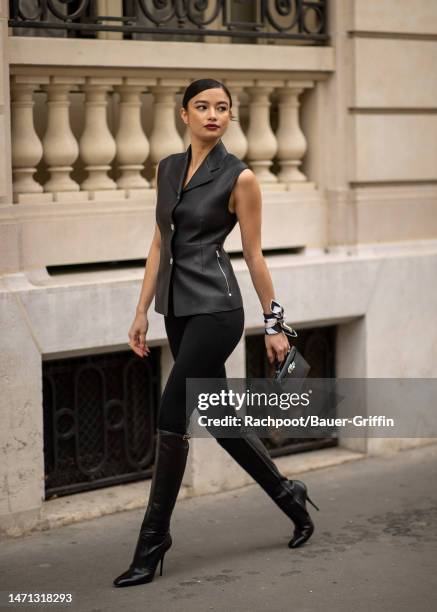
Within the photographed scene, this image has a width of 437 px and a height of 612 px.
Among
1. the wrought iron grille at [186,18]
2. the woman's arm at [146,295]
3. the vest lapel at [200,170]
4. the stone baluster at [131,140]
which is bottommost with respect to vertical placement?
the woman's arm at [146,295]

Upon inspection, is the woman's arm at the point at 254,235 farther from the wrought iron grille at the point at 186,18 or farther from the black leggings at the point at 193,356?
the wrought iron grille at the point at 186,18

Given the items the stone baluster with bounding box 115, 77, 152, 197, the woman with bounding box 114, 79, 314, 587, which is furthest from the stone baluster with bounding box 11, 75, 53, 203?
the woman with bounding box 114, 79, 314, 587

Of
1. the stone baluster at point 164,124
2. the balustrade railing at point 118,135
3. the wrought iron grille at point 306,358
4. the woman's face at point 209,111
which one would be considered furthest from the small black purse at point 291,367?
the wrought iron grille at point 306,358

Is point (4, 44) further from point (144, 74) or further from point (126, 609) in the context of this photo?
point (126, 609)

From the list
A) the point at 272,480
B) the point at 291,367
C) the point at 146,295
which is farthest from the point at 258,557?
the point at 146,295

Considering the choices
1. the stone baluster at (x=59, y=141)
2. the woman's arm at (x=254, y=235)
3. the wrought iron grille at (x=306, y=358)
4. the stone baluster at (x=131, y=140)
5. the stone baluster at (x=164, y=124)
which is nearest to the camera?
the woman's arm at (x=254, y=235)

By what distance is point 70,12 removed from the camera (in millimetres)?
6699

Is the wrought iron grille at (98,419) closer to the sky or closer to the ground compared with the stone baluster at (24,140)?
closer to the ground

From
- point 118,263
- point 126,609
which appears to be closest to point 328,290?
point 118,263

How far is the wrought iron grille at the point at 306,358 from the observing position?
754cm

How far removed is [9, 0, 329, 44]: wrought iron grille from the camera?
6434 mm

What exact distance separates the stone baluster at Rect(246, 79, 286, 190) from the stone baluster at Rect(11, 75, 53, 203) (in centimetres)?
146

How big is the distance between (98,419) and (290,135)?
2132 mm

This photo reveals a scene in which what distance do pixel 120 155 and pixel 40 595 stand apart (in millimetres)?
2649
